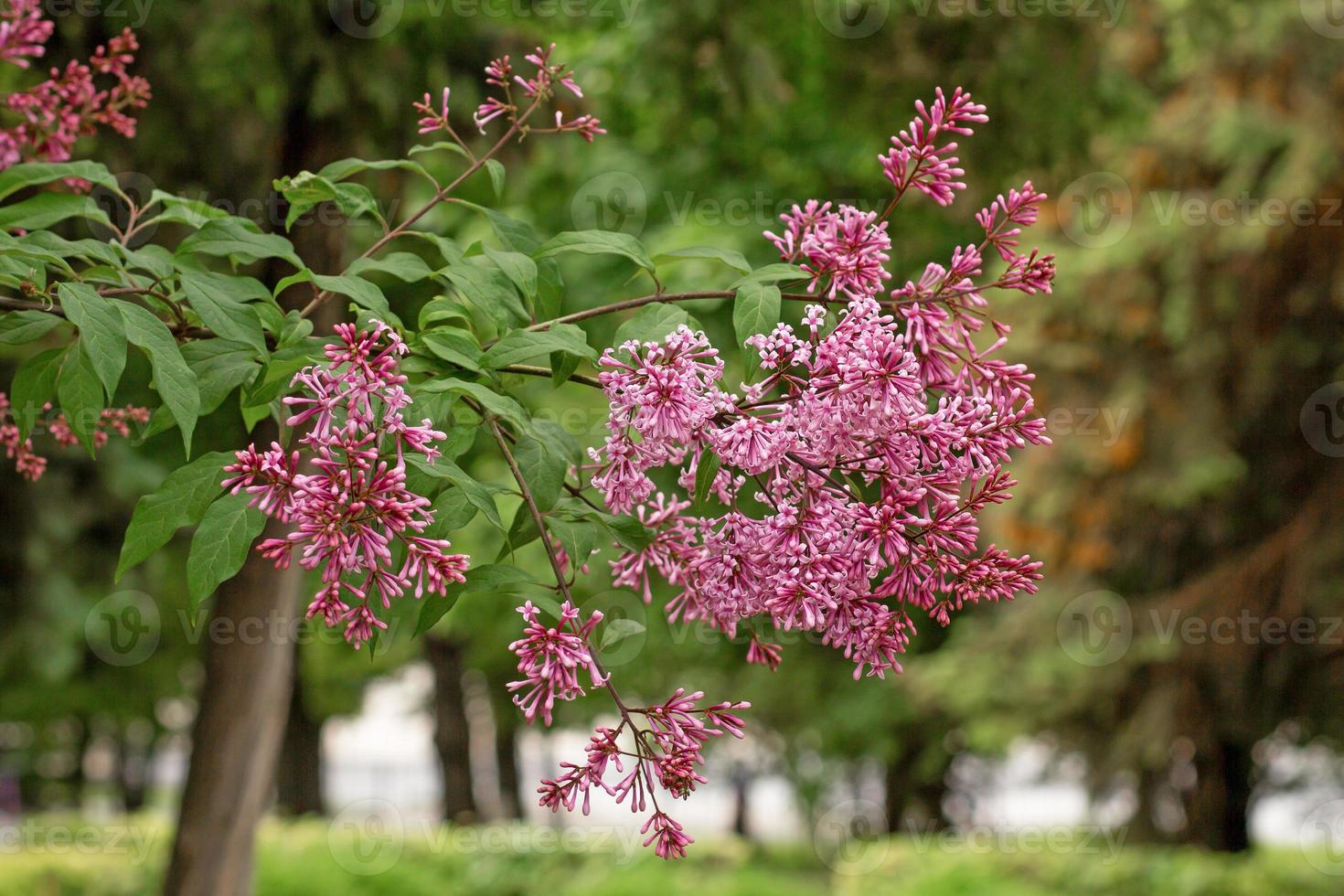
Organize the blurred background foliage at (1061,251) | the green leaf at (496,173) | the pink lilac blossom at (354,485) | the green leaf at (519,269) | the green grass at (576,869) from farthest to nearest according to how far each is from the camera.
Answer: the green grass at (576,869) < the blurred background foliage at (1061,251) < the green leaf at (496,173) < the green leaf at (519,269) < the pink lilac blossom at (354,485)

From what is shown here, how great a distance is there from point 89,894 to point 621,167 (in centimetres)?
740

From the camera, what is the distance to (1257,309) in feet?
38.3

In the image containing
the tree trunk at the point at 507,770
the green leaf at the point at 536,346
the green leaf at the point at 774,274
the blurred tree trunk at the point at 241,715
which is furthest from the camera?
the tree trunk at the point at 507,770

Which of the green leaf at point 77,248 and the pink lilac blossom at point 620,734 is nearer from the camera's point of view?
the pink lilac blossom at point 620,734

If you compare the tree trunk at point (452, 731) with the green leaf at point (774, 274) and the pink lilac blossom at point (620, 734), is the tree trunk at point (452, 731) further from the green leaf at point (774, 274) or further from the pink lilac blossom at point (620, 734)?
the pink lilac blossom at point (620, 734)

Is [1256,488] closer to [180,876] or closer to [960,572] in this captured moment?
[180,876]

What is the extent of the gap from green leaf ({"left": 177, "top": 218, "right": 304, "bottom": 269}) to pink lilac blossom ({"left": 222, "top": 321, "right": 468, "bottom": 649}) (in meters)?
0.51

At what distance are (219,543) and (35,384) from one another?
2.23 feet

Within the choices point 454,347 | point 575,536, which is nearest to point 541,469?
point 575,536

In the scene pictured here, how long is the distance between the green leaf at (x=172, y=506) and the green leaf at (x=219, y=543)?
0.34ft

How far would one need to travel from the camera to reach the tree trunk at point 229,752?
6.35 meters

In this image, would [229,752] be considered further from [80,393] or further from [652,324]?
[652,324]

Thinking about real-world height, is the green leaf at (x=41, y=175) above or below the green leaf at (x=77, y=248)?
above

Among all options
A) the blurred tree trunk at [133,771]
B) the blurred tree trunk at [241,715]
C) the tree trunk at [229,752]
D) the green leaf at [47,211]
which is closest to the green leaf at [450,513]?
the green leaf at [47,211]
